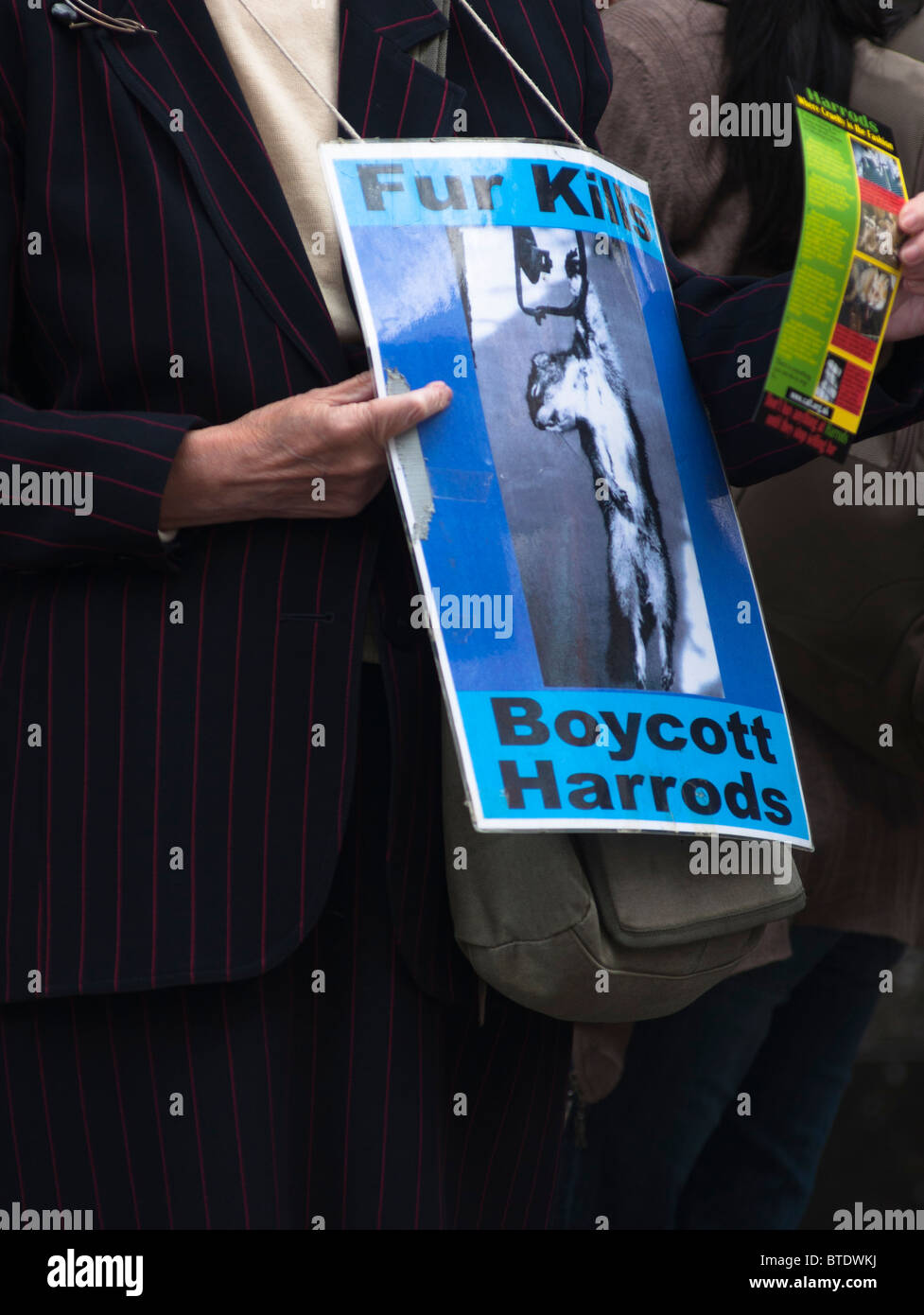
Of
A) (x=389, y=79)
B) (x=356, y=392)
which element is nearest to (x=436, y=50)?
(x=389, y=79)

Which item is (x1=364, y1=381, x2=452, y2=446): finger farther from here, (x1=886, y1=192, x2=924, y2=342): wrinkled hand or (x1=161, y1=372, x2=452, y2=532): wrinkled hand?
(x1=886, y1=192, x2=924, y2=342): wrinkled hand

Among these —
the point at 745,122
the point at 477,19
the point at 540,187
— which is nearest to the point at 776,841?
the point at 540,187

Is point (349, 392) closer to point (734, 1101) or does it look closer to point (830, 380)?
point (830, 380)

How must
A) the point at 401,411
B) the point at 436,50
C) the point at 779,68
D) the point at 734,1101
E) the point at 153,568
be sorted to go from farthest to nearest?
the point at 734,1101, the point at 779,68, the point at 436,50, the point at 153,568, the point at 401,411

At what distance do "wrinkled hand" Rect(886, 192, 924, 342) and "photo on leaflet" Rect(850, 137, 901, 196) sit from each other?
25mm

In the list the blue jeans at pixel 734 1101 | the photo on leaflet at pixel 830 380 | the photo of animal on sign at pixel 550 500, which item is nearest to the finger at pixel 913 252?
the photo on leaflet at pixel 830 380

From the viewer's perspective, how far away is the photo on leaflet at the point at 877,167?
1.36 m

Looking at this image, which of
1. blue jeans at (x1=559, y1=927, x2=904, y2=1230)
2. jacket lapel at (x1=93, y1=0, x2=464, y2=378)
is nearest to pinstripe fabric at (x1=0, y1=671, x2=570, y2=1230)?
jacket lapel at (x1=93, y1=0, x2=464, y2=378)

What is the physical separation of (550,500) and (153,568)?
1.12 ft

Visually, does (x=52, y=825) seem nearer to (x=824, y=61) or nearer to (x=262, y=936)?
(x=262, y=936)

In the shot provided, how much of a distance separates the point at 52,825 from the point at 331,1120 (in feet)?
1.22

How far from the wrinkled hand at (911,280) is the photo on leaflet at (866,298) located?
0.03 meters

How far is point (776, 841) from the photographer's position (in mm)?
1408

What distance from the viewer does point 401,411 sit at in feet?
4.01
